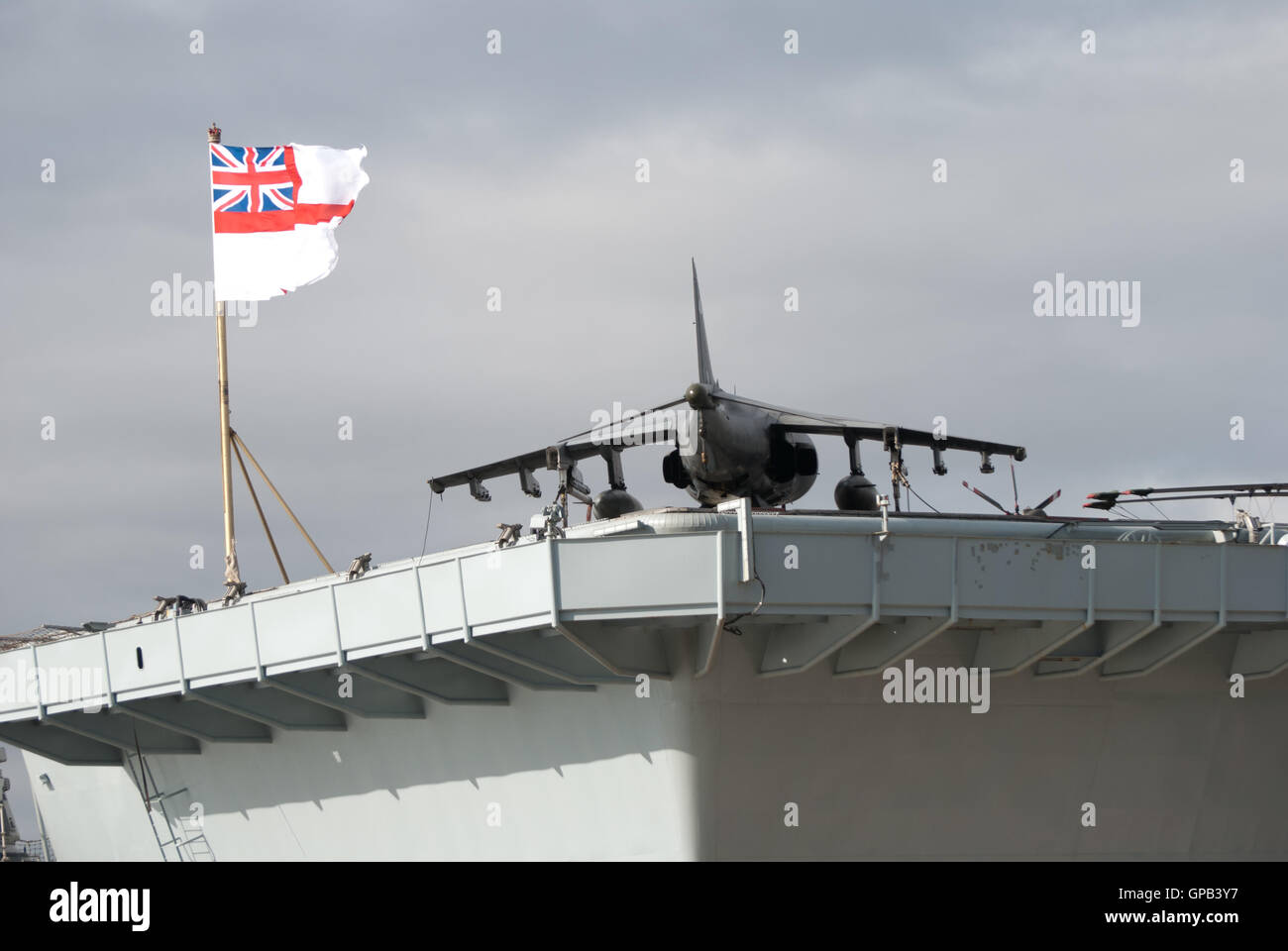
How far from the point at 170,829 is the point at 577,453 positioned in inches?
509

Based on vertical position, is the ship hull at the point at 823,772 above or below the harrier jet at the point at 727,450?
below

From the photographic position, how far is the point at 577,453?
39.2m

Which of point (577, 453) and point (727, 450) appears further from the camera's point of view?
point (577, 453)

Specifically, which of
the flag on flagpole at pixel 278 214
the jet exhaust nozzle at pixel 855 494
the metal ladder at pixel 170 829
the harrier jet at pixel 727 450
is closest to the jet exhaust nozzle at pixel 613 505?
the harrier jet at pixel 727 450

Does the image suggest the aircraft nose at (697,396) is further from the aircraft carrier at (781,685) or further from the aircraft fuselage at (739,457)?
the aircraft carrier at (781,685)

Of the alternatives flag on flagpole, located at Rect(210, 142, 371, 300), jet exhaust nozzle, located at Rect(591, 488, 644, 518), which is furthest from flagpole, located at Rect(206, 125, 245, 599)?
jet exhaust nozzle, located at Rect(591, 488, 644, 518)

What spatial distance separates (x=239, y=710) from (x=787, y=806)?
1002 cm

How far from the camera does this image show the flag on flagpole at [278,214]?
111 feet

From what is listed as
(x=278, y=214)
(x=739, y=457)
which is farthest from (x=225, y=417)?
(x=739, y=457)

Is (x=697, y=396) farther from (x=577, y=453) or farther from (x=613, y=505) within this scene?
(x=577, y=453)

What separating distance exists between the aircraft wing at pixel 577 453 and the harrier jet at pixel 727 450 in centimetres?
4
